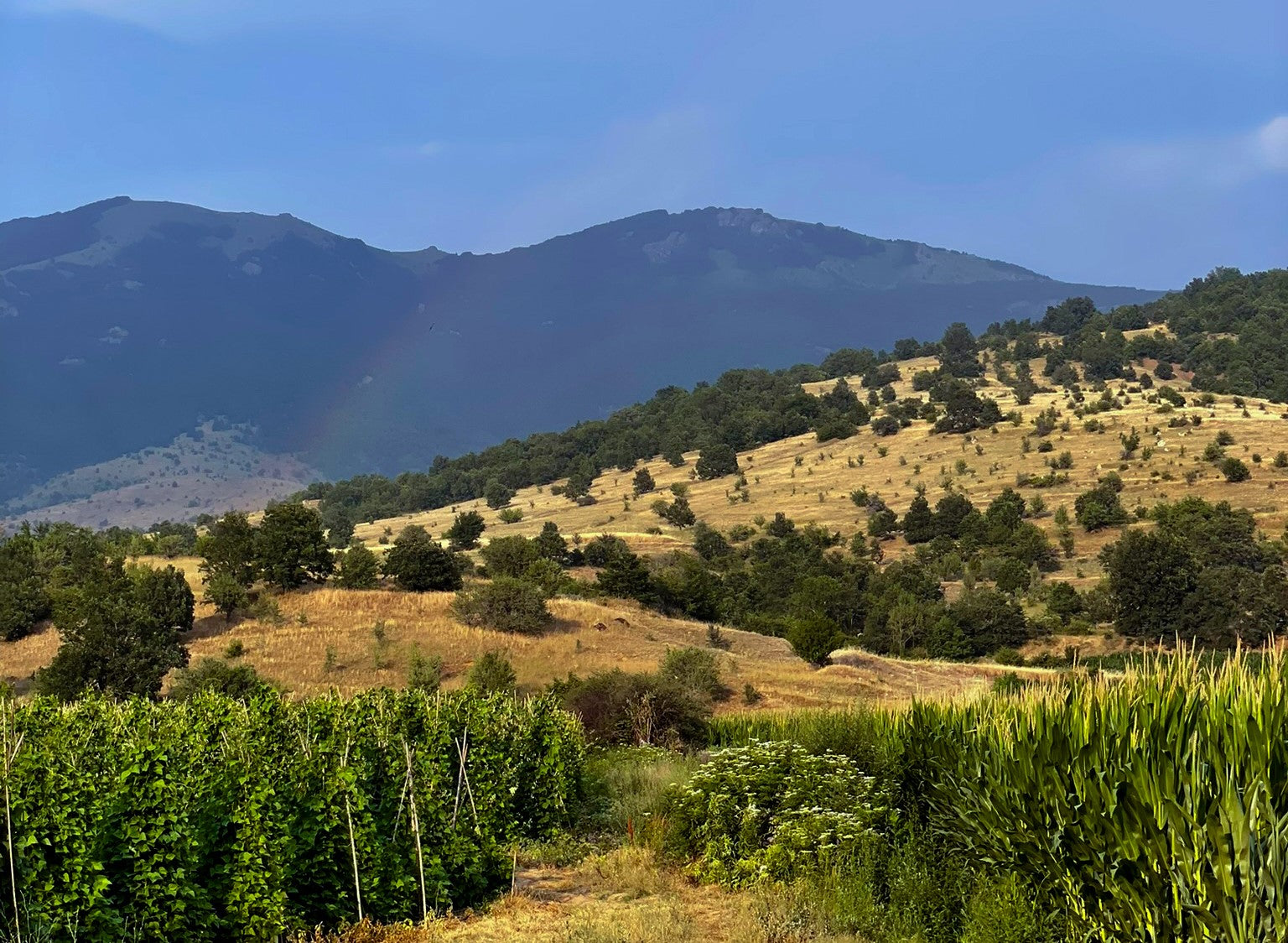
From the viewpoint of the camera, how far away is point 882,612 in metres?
Result: 52.5

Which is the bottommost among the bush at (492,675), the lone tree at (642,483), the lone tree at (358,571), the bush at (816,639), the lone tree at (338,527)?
the bush at (816,639)

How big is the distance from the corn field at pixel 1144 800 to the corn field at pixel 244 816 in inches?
216

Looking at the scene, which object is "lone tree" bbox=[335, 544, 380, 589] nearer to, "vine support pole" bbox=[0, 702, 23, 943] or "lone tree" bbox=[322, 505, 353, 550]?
"lone tree" bbox=[322, 505, 353, 550]

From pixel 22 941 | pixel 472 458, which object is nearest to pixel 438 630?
pixel 22 941

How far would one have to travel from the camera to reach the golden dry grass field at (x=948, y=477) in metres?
70.1

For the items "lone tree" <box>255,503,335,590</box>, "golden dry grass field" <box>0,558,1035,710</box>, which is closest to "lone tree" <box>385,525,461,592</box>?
"golden dry grass field" <box>0,558,1035,710</box>

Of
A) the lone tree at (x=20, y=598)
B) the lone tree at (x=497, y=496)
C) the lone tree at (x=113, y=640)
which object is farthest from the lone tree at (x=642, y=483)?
the lone tree at (x=113, y=640)

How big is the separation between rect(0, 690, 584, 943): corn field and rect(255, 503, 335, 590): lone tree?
29.9 meters

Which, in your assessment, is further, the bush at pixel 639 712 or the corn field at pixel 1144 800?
the bush at pixel 639 712

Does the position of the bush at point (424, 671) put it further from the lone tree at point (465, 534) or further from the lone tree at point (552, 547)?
the lone tree at point (465, 534)

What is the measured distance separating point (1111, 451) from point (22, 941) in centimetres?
8427

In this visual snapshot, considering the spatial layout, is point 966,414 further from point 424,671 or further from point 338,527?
point 424,671

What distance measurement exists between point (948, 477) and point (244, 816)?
80010 mm

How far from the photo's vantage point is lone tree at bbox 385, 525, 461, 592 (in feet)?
144
